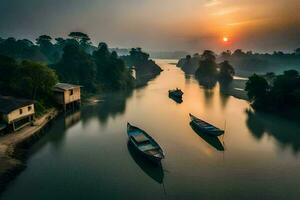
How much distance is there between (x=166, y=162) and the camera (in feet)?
107

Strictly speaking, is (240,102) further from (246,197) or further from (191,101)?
(246,197)

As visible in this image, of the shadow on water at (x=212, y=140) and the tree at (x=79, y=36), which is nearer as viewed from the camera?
the shadow on water at (x=212, y=140)

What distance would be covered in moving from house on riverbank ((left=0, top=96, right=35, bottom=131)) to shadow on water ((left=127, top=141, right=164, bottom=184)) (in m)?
21.0

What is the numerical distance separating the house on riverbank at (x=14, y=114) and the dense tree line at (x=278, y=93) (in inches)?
2333

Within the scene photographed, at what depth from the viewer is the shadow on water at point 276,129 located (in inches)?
1667

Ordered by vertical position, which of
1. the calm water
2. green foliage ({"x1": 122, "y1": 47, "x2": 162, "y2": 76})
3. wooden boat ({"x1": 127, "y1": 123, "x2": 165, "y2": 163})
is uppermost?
green foliage ({"x1": 122, "y1": 47, "x2": 162, "y2": 76})

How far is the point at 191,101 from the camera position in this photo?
77500 mm

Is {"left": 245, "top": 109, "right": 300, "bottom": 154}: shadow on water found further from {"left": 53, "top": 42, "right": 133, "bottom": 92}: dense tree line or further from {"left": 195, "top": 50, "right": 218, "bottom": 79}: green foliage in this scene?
{"left": 195, "top": 50, "right": 218, "bottom": 79}: green foliage

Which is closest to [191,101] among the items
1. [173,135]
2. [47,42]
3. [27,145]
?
[173,135]

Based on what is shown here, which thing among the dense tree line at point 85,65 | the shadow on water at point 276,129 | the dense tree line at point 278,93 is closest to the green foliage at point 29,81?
the dense tree line at point 85,65

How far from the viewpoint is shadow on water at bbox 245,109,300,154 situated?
42.3 metres

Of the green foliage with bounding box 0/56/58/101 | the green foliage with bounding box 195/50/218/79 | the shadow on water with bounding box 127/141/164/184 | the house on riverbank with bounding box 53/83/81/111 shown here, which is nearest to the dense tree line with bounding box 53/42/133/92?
the house on riverbank with bounding box 53/83/81/111

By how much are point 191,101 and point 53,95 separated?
144 feet

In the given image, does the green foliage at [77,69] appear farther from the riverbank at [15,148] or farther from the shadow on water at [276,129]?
the shadow on water at [276,129]
